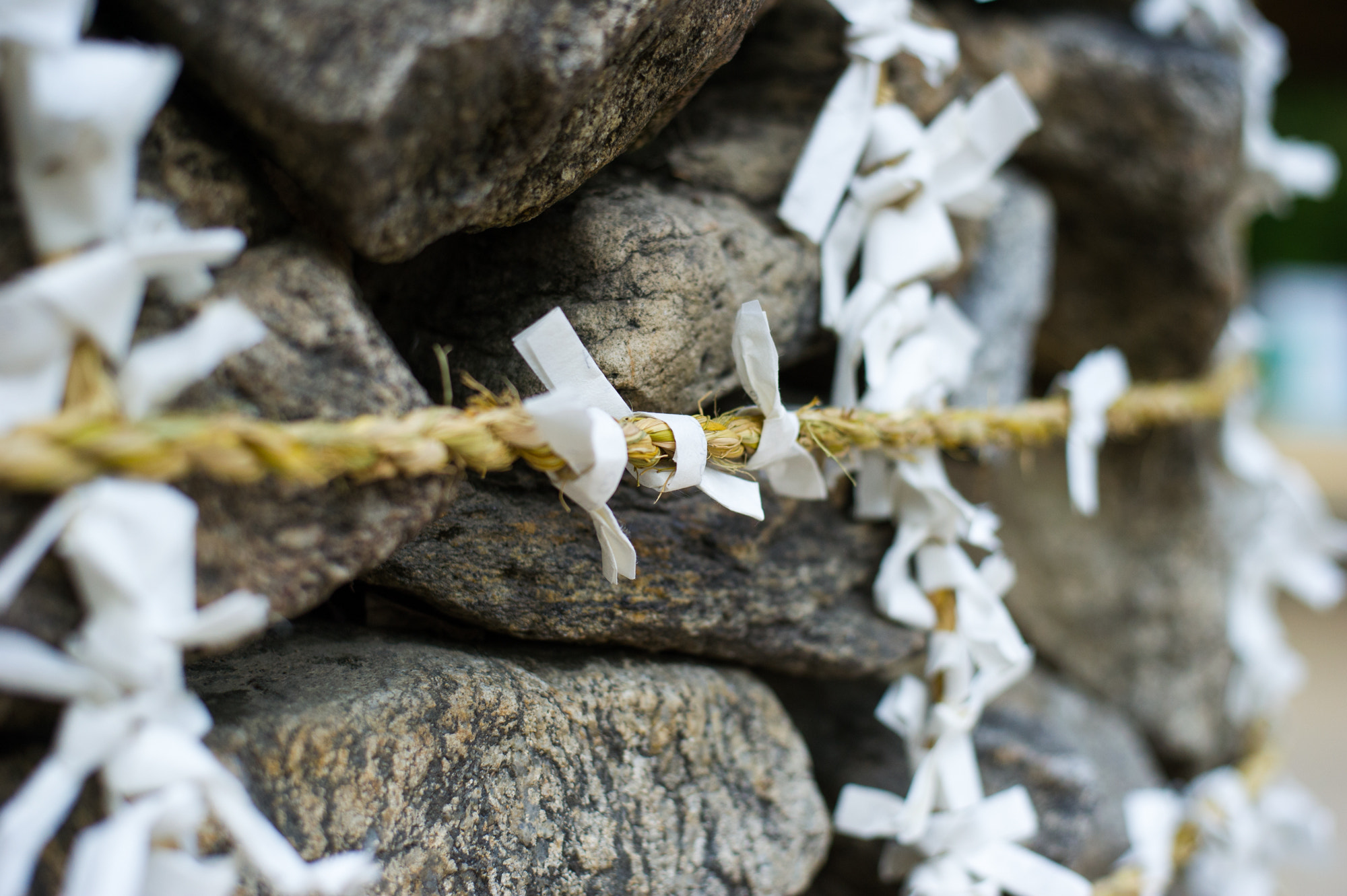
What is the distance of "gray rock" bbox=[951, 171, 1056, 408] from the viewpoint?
2.10ft

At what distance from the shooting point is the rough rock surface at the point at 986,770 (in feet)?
1.97

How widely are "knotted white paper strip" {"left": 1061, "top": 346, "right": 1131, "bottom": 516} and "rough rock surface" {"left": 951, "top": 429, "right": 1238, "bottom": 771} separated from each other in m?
0.23

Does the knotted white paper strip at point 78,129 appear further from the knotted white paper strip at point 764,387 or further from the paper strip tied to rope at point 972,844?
the paper strip tied to rope at point 972,844

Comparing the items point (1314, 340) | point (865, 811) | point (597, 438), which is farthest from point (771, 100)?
point (1314, 340)

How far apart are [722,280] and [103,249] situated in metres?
0.27

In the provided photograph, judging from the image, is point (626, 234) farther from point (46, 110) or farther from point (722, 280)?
point (46, 110)

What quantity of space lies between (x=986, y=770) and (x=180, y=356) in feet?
1.83

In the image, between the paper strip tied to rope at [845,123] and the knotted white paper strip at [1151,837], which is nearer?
the paper strip tied to rope at [845,123]

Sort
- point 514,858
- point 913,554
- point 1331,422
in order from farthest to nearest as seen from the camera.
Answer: point 1331,422
point 913,554
point 514,858

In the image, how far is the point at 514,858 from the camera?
0.39 metres

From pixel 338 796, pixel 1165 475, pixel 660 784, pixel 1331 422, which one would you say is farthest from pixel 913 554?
pixel 1331 422

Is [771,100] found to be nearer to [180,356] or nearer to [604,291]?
[604,291]

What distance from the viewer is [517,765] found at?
0.40 meters

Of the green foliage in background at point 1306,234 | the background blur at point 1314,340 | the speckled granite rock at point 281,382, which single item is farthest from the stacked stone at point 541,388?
the green foliage in background at point 1306,234
